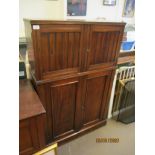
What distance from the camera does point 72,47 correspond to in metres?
1.30

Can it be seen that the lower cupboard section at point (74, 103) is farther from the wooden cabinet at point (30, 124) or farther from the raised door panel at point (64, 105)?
the wooden cabinet at point (30, 124)

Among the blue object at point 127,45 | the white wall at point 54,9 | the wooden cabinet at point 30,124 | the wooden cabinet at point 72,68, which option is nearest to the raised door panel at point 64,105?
the wooden cabinet at point 72,68

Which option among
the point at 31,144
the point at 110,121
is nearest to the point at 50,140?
the point at 31,144

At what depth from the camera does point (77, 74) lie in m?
1.43

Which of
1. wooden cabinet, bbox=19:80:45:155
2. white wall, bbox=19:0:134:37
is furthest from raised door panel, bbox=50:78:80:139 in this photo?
white wall, bbox=19:0:134:37

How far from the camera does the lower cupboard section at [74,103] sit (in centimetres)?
140

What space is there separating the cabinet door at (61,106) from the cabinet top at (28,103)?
111 millimetres

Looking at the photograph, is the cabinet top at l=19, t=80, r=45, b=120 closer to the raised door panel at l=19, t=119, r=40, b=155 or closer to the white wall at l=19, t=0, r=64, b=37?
the raised door panel at l=19, t=119, r=40, b=155

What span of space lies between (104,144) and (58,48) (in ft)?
4.38

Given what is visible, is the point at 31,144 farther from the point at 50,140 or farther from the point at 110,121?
the point at 110,121

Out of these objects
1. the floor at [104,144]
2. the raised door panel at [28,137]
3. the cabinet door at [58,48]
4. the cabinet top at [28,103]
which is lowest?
the floor at [104,144]

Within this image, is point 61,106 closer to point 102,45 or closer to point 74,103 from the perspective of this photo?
point 74,103
